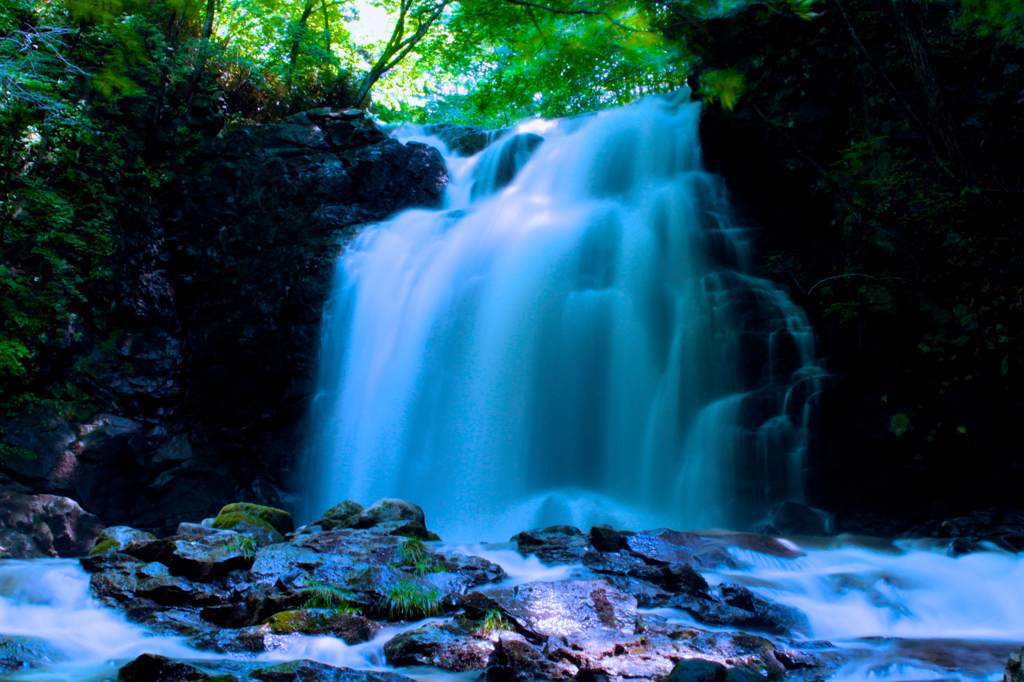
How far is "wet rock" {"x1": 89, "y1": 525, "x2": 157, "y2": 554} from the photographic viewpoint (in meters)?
5.59

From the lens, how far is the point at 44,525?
9203 mm

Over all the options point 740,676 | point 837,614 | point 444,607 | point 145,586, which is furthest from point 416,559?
point 837,614

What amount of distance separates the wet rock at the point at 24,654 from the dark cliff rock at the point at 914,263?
7843mm

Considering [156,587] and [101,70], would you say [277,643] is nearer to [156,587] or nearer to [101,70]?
[156,587]

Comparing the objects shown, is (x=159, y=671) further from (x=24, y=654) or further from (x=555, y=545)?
(x=555, y=545)

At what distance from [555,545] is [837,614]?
8.00 feet

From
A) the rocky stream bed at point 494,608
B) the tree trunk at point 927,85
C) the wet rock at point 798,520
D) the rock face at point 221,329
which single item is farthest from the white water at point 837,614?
the rock face at point 221,329

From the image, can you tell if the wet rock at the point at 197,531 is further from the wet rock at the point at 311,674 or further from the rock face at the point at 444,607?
the wet rock at the point at 311,674

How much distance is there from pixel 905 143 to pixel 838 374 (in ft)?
10.5

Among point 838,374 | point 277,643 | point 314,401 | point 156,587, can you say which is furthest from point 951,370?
point 314,401

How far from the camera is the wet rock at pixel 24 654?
3791 millimetres

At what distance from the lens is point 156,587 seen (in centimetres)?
479

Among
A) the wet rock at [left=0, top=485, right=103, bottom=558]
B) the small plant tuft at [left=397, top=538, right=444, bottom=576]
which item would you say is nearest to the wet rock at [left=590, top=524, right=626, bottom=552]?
the small plant tuft at [left=397, top=538, right=444, bottom=576]

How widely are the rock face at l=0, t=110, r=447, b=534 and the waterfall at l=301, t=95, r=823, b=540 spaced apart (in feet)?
3.11
